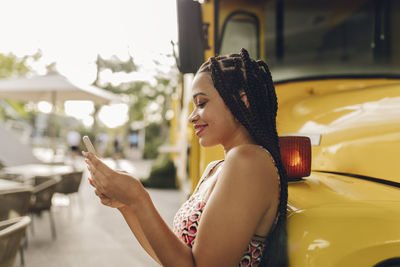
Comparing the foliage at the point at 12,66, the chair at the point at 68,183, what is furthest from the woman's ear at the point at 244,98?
the foliage at the point at 12,66

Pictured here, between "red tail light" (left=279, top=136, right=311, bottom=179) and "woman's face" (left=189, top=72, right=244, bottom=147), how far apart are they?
0.92ft

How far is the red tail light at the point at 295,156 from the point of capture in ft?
4.57

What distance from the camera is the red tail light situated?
1.39 metres

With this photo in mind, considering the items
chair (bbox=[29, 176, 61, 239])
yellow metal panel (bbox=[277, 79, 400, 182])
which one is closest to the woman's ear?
yellow metal panel (bbox=[277, 79, 400, 182])

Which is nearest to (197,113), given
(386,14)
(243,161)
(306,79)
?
(243,161)

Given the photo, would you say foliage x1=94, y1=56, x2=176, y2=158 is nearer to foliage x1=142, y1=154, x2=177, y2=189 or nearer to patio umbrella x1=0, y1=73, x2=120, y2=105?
foliage x1=142, y1=154, x2=177, y2=189

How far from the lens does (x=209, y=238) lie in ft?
3.28

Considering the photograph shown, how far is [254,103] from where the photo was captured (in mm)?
1168

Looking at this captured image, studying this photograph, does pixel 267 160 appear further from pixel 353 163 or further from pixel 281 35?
pixel 281 35

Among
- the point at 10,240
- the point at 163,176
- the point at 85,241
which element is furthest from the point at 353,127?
the point at 163,176

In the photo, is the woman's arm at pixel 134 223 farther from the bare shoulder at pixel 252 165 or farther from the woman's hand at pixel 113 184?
the bare shoulder at pixel 252 165

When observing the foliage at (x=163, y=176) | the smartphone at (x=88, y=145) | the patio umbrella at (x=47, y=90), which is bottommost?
the foliage at (x=163, y=176)

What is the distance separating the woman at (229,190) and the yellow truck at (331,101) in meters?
0.12

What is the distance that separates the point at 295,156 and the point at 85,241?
410 centimetres
